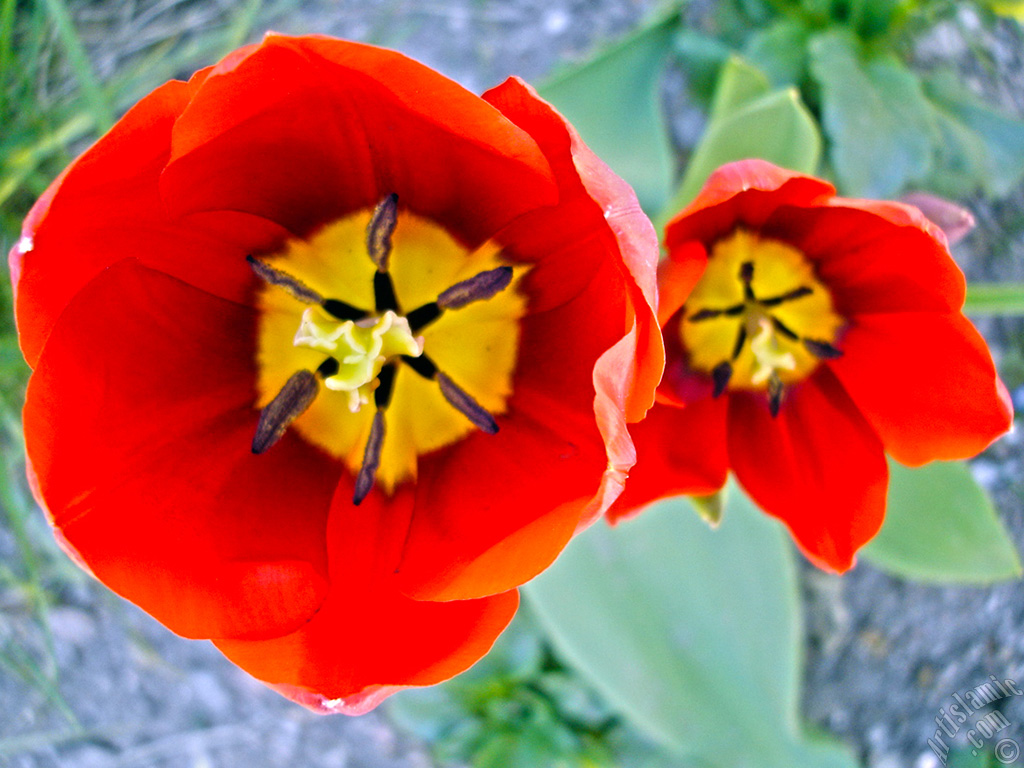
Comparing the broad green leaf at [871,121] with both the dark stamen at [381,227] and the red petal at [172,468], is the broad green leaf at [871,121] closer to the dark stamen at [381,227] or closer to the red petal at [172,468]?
the dark stamen at [381,227]

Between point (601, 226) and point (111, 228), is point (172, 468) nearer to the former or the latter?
point (111, 228)

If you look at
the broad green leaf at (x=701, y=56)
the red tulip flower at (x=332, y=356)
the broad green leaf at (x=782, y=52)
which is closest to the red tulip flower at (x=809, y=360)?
the red tulip flower at (x=332, y=356)

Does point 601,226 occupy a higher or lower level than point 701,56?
higher

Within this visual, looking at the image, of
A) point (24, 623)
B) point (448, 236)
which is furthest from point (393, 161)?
point (24, 623)

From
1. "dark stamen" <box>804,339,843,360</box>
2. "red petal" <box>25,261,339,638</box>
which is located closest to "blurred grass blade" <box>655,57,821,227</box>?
"dark stamen" <box>804,339,843,360</box>

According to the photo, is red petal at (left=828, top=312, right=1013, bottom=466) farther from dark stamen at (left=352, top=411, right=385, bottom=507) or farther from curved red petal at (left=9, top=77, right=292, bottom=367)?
curved red petal at (left=9, top=77, right=292, bottom=367)

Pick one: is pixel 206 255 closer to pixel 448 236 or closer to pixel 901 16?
pixel 448 236

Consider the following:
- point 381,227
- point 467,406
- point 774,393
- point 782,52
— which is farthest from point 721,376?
point 782,52
